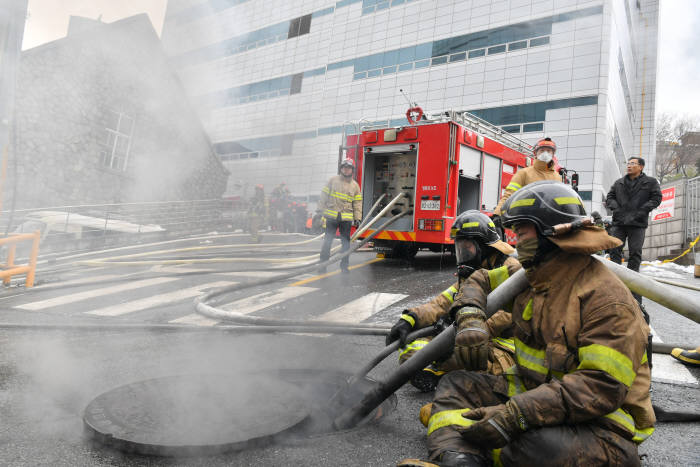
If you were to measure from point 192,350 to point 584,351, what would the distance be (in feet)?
9.31

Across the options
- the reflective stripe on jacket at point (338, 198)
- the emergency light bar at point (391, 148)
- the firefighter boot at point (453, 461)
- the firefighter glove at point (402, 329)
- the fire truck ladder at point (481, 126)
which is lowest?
the firefighter boot at point (453, 461)

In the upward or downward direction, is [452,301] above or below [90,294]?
above

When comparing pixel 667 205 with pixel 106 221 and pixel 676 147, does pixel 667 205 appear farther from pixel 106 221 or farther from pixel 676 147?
pixel 676 147

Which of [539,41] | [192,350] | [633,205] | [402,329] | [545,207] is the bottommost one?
[192,350]

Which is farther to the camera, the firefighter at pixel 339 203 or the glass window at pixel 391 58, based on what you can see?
the glass window at pixel 391 58

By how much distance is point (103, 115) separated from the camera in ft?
16.1

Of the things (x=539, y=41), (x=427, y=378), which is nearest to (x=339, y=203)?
(x=427, y=378)

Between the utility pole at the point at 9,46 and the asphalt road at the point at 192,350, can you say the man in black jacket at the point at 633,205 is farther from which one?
the utility pole at the point at 9,46

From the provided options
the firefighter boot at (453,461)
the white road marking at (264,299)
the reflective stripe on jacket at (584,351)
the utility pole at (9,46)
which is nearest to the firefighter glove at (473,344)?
the reflective stripe on jacket at (584,351)

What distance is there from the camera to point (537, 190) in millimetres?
1668

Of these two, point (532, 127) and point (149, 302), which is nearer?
point (149, 302)

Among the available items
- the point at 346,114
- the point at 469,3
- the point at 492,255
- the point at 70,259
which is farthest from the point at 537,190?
the point at 469,3

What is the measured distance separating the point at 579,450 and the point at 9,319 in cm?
486

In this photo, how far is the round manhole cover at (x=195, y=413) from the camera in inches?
72.2
